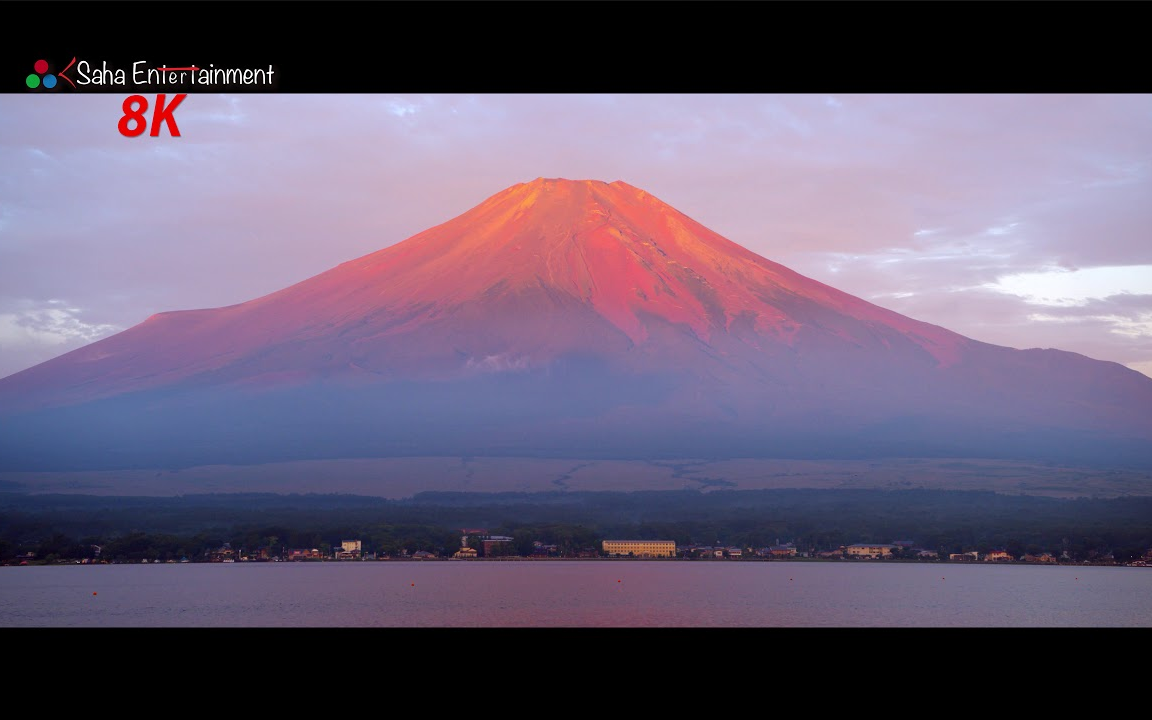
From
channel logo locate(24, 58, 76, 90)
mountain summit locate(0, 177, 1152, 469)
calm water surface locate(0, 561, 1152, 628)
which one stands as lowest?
calm water surface locate(0, 561, 1152, 628)

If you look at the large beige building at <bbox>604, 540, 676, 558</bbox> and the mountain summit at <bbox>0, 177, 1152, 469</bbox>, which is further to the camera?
the mountain summit at <bbox>0, 177, 1152, 469</bbox>

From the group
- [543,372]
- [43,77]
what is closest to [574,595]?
[43,77]

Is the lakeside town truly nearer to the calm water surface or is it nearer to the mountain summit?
the calm water surface

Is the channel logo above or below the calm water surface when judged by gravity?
above

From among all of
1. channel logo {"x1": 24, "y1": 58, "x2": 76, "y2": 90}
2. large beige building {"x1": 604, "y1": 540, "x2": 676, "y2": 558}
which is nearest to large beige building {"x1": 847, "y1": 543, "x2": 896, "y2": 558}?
large beige building {"x1": 604, "y1": 540, "x2": 676, "y2": 558}

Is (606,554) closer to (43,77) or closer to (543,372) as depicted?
(543,372)

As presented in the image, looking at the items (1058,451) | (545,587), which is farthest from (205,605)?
(1058,451)

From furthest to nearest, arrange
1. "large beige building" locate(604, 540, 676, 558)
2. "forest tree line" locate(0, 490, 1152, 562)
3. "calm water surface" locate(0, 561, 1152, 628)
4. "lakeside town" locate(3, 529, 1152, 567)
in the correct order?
"large beige building" locate(604, 540, 676, 558), "forest tree line" locate(0, 490, 1152, 562), "lakeside town" locate(3, 529, 1152, 567), "calm water surface" locate(0, 561, 1152, 628)

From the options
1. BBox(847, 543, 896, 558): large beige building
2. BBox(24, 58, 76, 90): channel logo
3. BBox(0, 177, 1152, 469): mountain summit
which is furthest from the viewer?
BBox(0, 177, 1152, 469): mountain summit
